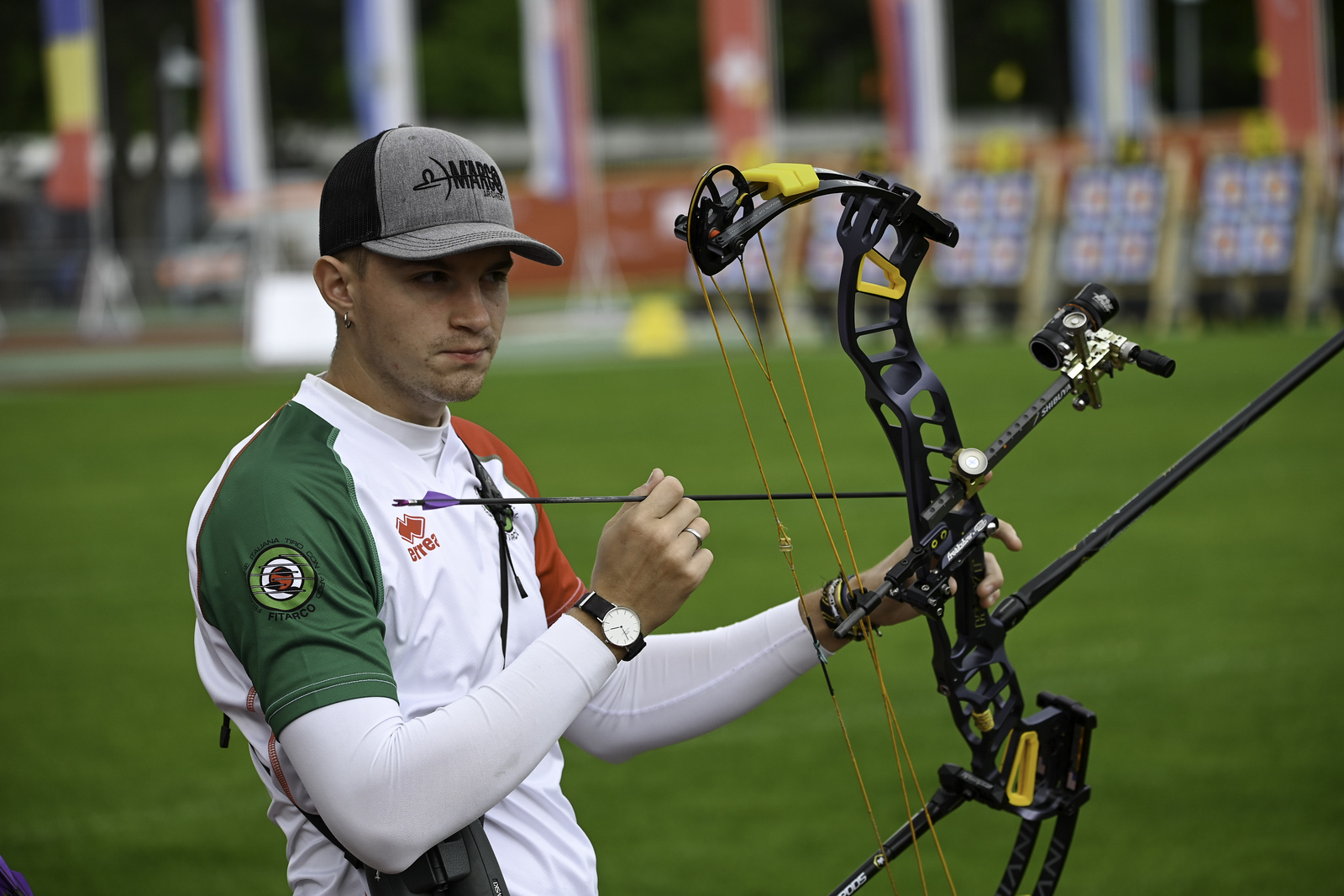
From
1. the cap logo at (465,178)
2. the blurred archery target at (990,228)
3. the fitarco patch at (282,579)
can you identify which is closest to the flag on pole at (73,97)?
the blurred archery target at (990,228)

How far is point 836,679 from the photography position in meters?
6.22

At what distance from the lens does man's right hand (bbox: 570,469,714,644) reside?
189 centimetres

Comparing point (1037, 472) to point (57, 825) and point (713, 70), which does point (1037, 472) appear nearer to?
point (57, 825)

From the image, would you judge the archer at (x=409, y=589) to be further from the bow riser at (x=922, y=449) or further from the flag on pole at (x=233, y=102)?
the flag on pole at (x=233, y=102)

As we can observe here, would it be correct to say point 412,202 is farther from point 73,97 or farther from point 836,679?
point 73,97

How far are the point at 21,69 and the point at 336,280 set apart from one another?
4437cm

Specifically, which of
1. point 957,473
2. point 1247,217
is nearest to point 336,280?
point 957,473

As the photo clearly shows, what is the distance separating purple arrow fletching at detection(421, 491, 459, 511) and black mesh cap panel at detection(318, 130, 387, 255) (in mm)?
376

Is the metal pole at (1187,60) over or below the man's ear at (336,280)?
over

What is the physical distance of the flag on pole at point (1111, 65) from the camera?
78.2ft

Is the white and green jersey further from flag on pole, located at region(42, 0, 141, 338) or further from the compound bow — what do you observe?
flag on pole, located at region(42, 0, 141, 338)

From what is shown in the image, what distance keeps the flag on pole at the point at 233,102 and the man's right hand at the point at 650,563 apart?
73.2 ft

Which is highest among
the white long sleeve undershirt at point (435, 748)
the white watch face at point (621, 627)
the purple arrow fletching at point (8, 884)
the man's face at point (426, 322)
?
the man's face at point (426, 322)

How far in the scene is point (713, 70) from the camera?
2331 centimetres
